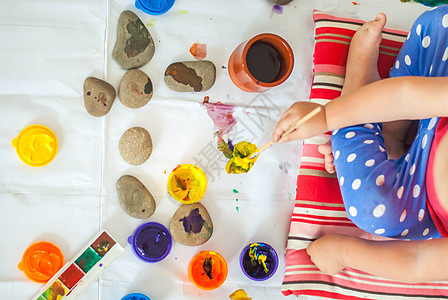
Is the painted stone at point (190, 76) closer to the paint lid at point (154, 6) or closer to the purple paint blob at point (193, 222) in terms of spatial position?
the paint lid at point (154, 6)

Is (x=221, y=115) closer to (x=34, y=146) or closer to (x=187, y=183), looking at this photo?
(x=187, y=183)

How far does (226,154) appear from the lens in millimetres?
945

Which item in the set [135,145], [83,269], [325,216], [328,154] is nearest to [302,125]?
[328,154]

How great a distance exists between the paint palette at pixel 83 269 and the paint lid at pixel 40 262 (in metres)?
0.02

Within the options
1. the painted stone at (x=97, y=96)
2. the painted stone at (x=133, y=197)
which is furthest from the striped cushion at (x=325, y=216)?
the painted stone at (x=97, y=96)

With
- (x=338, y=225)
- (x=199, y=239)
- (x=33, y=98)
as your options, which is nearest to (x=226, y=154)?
(x=199, y=239)

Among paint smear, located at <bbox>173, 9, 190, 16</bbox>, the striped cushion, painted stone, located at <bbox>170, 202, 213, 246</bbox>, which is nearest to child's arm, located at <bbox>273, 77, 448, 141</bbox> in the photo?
the striped cushion

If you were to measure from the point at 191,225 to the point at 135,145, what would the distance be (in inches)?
8.4

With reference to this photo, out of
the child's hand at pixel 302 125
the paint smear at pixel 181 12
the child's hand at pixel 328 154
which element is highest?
the paint smear at pixel 181 12

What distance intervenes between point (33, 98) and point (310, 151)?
0.64 m

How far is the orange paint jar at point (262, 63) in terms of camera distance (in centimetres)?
89

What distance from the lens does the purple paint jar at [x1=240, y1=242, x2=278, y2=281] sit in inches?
36.4

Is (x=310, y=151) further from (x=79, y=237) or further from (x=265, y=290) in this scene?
(x=79, y=237)

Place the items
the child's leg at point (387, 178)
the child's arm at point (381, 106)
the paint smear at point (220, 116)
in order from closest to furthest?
the child's arm at point (381, 106), the child's leg at point (387, 178), the paint smear at point (220, 116)
